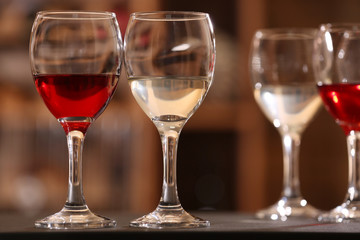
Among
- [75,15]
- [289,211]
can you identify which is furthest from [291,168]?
[75,15]

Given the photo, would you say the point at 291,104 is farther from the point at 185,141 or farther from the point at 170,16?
the point at 185,141

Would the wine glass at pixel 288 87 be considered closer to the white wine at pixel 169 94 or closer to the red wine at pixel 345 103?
the red wine at pixel 345 103

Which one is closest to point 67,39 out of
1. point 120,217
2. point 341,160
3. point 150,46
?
point 150,46

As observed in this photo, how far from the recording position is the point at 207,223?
84 cm

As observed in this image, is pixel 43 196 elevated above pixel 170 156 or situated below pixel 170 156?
below

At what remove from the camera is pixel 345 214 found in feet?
3.09

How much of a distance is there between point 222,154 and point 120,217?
6.25ft

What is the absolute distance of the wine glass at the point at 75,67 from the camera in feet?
2.73

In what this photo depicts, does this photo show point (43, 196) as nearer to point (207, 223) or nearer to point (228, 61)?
point (228, 61)

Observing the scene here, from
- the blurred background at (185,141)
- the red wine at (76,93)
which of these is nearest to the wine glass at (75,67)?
the red wine at (76,93)

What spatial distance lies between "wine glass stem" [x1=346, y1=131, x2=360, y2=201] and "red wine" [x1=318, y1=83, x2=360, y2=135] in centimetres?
1

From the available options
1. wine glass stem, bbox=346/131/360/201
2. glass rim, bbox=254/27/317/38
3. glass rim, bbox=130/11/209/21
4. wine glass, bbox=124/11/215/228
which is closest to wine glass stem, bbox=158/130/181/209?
wine glass, bbox=124/11/215/228

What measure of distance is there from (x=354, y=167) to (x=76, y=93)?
375mm

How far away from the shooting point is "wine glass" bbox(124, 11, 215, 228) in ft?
2.76
